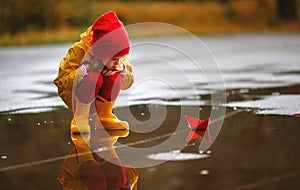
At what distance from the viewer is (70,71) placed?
4.91 m

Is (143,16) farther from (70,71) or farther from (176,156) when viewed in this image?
(176,156)

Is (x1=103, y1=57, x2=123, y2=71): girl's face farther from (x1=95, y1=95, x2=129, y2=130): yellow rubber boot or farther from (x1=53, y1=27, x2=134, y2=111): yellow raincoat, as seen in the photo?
(x1=95, y1=95, x2=129, y2=130): yellow rubber boot

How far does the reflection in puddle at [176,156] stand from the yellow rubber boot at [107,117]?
3.29 feet

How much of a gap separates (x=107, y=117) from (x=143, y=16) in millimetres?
20400

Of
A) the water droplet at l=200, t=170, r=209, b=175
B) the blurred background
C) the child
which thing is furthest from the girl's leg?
the blurred background

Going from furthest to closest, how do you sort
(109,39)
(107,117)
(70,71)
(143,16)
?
(143,16), (107,117), (70,71), (109,39)

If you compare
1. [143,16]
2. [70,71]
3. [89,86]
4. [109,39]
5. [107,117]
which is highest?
[109,39]

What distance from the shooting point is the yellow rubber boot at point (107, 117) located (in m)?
5.16

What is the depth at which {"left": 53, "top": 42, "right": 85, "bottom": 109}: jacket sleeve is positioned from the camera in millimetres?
4871

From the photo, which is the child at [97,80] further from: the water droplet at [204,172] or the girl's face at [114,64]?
the water droplet at [204,172]

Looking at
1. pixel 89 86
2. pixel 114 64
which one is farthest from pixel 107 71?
pixel 89 86

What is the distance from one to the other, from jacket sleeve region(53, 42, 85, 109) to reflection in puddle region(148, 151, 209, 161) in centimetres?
102

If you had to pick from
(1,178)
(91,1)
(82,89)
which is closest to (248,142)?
(82,89)

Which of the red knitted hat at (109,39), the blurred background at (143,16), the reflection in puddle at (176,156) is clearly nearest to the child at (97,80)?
the red knitted hat at (109,39)
